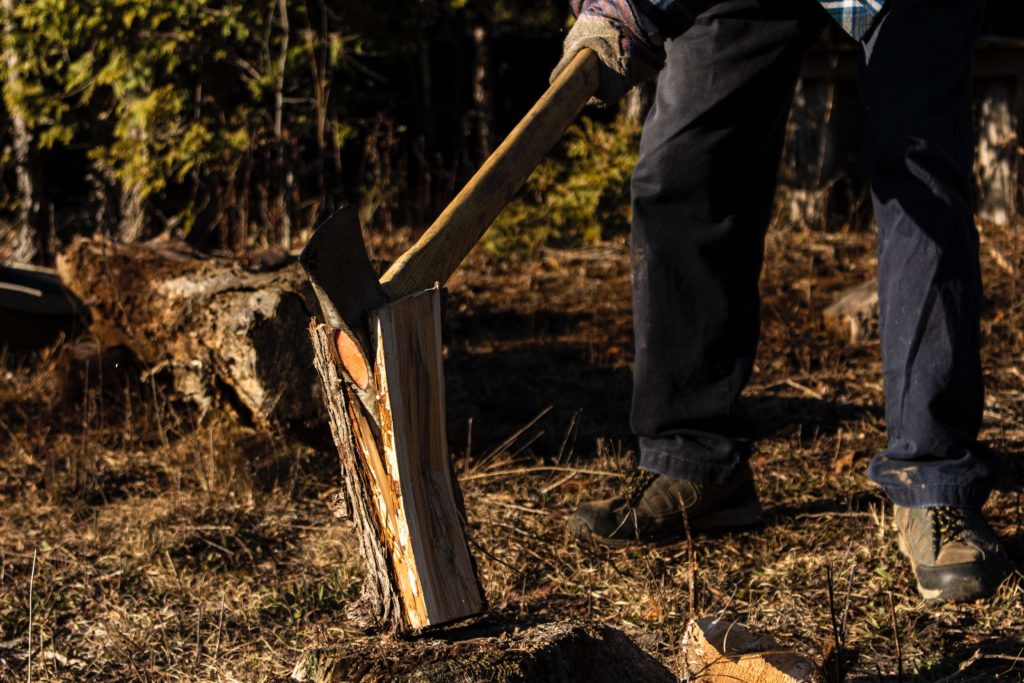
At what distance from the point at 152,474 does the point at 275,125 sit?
4107mm

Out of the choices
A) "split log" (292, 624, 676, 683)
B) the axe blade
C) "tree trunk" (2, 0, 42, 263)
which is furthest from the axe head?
"tree trunk" (2, 0, 42, 263)

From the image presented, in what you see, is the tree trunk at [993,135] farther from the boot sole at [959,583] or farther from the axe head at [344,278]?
the axe head at [344,278]

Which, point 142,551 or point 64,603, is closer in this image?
point 64,603

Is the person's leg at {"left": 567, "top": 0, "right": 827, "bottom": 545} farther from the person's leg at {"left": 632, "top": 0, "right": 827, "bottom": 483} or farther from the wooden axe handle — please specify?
the wooden axe handle

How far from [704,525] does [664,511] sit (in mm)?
134

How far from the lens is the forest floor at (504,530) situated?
220 centimetres

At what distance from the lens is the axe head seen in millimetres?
1489

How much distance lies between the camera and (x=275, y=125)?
274 inches

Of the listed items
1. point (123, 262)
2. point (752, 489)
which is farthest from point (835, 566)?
point (123, 262)

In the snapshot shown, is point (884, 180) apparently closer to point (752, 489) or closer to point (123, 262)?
point (752, 489)

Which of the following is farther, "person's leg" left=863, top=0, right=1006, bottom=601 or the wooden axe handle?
"person's leg" left=863, top=0, right=1006, bottom=601

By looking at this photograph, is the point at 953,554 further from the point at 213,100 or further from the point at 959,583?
the point at 213,100

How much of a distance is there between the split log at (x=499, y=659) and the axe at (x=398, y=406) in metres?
0.07

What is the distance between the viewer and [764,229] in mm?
2662
